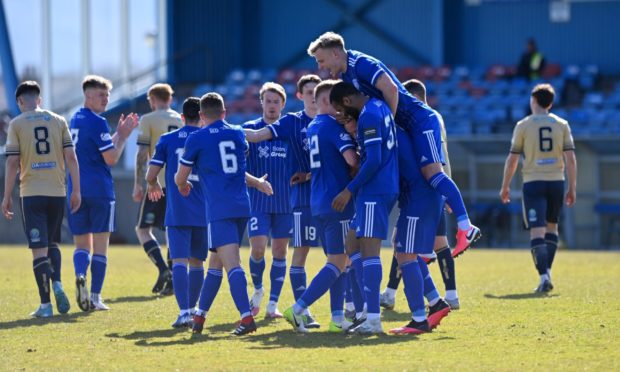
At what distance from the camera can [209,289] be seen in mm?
10359

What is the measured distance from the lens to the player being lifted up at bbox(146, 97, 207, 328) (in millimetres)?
10984

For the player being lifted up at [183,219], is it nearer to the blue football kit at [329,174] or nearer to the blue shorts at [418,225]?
the blue football kit at [329,174]

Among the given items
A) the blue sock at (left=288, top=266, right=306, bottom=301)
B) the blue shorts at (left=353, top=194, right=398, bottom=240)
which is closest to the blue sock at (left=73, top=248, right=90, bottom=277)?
the blue sock at (left=288, top=266, right=306, bottom=301)

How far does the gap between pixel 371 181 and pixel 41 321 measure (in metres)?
3.59

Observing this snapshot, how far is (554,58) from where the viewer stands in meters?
34.0

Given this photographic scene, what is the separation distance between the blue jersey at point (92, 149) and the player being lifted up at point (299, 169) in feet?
6.40

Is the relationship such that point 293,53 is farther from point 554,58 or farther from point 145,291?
point 145,291

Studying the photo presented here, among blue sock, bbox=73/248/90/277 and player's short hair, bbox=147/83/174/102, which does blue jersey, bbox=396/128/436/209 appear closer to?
blue sock, bbox=73/248/90/277

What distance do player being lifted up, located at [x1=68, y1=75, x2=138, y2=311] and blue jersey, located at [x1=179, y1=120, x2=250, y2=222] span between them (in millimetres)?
2428

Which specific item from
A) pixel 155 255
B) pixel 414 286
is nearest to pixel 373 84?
pixel 414 286

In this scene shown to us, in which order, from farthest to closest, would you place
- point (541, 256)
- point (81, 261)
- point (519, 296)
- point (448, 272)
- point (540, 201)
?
point (540, 201) < point (541, 256) < point (519, 296) < point (81, 261) < point (448, 272)

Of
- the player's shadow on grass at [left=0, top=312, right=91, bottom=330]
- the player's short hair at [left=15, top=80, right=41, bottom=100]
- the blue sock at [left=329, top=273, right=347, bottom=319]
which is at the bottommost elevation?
the player's shadow on grass at [left=0, top=312, right=91, bottom=330]

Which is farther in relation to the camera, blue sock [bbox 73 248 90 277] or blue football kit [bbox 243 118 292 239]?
blue sock [bbox 73 248 90 277]

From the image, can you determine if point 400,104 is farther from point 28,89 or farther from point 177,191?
point 28,89
